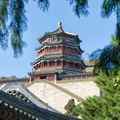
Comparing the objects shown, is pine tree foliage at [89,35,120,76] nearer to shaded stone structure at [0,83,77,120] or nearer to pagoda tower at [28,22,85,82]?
shaded stone structure at [0,83,77,120]

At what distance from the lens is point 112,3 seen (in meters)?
2.86

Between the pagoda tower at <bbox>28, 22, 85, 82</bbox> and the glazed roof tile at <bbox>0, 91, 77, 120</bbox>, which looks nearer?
the glazed roof tile at <bbox>0, 91, 77, 120</bbox>

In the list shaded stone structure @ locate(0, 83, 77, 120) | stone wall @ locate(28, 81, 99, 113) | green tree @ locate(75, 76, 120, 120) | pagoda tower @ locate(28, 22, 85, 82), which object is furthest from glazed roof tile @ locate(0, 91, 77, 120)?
pagoda tower @ locate(28, 22, 85, 82)

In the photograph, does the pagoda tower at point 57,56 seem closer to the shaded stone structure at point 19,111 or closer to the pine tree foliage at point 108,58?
the shaded stone structure at point 19,111

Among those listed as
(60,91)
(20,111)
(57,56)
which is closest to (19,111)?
(20,111)

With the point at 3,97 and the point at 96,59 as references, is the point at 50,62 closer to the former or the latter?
the point at 3,97

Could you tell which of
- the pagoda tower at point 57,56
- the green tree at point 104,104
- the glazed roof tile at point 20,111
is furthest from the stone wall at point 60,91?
the glazed roof tile at point 20,111

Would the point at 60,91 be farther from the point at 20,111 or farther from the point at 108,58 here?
the point at 108,58

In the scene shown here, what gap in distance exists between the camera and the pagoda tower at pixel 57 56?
30.3 m

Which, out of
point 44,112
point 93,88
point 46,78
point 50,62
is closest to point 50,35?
point 50,62

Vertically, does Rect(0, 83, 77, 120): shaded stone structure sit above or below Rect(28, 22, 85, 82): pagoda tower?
below

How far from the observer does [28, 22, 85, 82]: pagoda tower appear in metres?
30.3

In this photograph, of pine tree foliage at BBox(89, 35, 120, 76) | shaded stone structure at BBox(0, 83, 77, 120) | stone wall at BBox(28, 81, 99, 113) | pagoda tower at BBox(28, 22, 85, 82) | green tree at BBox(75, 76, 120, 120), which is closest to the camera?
pine tree foliage at BBox(89, 35, 120, 76)

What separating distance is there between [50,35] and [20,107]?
90.5 ft
